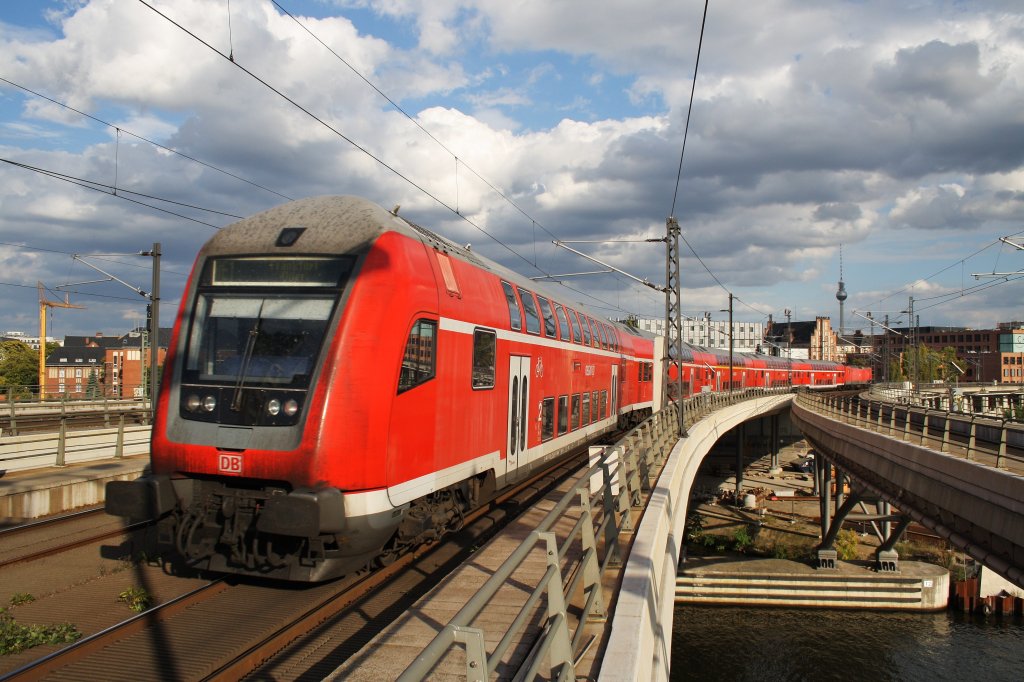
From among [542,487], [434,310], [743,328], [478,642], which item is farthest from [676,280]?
[743,328]

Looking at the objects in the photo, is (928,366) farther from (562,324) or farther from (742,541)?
(562,324)

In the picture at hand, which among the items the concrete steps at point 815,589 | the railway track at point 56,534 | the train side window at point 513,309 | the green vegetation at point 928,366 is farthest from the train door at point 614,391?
the green vegetation at point 928,366

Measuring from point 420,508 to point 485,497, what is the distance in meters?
2.49

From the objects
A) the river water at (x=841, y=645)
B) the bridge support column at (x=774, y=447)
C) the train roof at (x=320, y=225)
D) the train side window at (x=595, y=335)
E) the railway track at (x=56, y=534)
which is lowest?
the river water at (x=841, y=645)

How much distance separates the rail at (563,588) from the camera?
314 cm

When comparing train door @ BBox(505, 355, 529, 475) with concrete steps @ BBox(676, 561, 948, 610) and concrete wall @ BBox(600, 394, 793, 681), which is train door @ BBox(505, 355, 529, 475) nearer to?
concrete wall @ BBox(600, 394, 793, 681)

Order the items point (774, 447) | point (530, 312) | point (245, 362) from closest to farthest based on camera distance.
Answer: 1. point (245, 362)
2. point (530, 312)
3. point (774, 447)

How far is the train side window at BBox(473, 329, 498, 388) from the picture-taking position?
35.8ft

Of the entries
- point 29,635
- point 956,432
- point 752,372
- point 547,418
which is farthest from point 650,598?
point 752,372

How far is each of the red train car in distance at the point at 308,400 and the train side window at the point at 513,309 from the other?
270 centimetres

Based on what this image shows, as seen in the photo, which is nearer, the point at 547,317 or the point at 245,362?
the point at 245,362

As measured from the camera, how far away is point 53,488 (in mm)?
13602

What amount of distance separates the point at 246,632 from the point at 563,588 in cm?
340

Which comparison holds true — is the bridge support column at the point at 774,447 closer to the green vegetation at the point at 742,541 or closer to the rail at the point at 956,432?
the green vegetation at the point at 742,541
